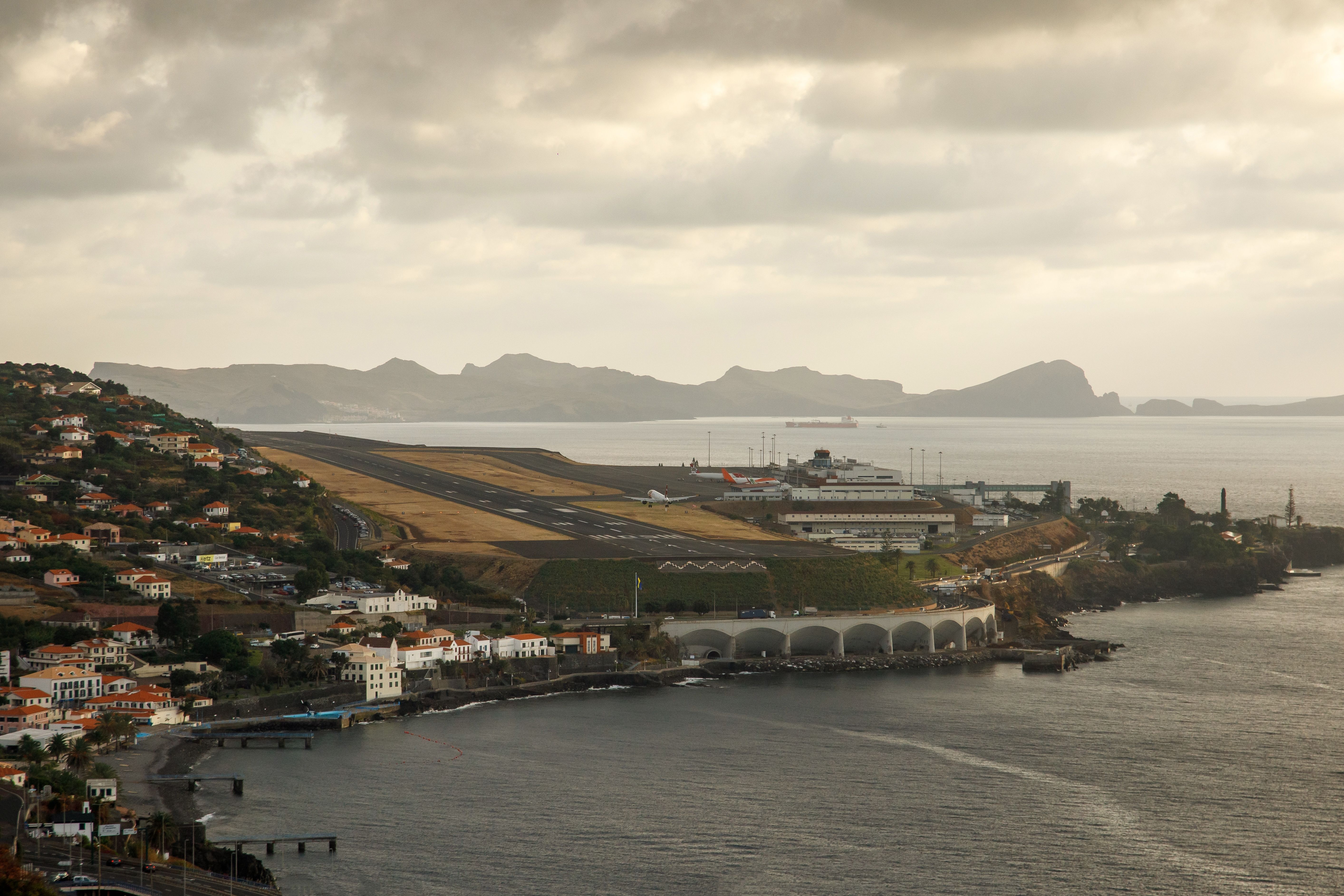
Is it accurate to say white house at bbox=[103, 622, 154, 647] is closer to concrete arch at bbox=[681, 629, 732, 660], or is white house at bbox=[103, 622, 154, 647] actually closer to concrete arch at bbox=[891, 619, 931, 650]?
concrete arch at bbox=[681, 629, 732, 660]

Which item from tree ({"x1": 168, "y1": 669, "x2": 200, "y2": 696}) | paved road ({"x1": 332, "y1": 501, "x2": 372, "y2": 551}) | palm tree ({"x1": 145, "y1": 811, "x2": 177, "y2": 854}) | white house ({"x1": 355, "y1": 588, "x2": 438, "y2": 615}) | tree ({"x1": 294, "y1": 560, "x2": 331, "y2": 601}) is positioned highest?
paved road ({"x1": 332, "y1": 501, "x2": 372, "y2": 551})

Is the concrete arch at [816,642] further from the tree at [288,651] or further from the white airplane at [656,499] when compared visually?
the white airplane at [656,499]

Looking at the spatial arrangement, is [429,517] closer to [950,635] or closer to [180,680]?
[950,635]

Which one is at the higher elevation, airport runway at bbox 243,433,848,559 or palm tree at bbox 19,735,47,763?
airport runway at bbox 243,433,848,559

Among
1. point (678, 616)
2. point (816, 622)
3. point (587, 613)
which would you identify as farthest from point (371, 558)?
point (816, 622)

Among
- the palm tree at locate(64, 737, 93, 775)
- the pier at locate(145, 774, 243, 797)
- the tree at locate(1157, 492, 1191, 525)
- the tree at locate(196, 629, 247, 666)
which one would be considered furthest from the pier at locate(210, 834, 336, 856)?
the tree at locate(1157, 492, 1191, 525)

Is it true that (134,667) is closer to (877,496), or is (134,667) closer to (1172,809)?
(1172,809)


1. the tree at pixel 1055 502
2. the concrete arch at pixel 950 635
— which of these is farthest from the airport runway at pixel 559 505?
the tree at pixel 1055 502

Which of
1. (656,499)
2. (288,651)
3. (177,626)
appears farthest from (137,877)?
(656,499)
